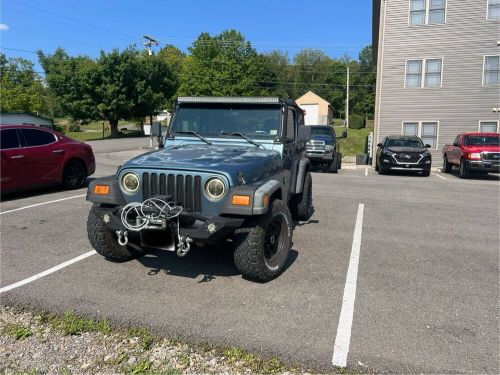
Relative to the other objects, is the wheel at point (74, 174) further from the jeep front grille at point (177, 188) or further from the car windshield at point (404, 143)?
the car windshield at point (404, 143)

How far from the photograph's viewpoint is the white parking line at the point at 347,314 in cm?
308

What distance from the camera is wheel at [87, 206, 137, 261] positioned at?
454 centimetres

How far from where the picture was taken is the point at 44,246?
555 cm

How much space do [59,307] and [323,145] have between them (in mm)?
13075

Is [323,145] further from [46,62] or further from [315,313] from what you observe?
[46,62]

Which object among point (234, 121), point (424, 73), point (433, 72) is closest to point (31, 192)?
point (234, 121)

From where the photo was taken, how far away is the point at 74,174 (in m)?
9.96

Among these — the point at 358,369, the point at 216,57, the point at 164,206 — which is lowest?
the point at 358,369

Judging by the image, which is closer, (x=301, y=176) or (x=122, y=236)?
(x=122, y=236)

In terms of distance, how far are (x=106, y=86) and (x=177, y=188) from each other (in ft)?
133

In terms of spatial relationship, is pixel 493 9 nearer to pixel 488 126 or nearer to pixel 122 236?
pixel 488 126

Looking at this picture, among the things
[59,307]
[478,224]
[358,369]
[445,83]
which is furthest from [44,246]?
[445,83]

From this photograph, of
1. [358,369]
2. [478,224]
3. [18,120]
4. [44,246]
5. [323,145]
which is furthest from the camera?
[18,120]

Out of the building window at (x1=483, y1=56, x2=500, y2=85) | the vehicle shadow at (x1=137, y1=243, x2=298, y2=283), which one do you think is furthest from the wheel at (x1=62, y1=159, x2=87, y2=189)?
the building window at (x1=483, y1=56, x2=500, y2=85)
